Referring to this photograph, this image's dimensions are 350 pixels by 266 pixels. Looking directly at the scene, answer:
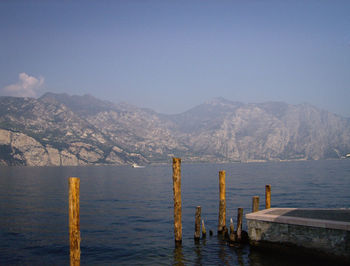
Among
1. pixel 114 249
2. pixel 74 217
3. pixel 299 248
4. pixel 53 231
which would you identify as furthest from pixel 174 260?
pixel 53 231

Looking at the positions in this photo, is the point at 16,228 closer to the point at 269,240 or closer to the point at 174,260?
the point at 174,260

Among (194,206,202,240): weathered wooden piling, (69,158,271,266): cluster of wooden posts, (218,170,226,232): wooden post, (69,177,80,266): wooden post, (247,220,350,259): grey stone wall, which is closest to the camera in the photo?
(69,177,80,266): wooden post

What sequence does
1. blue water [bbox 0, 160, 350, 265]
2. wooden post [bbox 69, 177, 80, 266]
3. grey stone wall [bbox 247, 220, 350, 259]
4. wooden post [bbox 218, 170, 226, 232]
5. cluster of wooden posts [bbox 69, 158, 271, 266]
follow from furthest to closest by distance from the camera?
wooden post [bbox 218, 170, 226, 232]
blue water [bbox 0, 160, 350, 265]
grey stone wall [bbox 247, 220, 350, 259]
cluster of wooden posts [bbox 69, 158, 271, 266]
wooden post [bbox 69, 177, 80, 266]

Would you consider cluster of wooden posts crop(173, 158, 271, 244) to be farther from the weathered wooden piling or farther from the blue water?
the blue water

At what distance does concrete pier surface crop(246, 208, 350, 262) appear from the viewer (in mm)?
16141

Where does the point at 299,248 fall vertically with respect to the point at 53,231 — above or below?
above

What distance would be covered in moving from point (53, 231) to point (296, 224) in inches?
912

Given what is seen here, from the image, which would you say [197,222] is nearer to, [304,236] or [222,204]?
[222,204]

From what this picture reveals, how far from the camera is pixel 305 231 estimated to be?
17422mm

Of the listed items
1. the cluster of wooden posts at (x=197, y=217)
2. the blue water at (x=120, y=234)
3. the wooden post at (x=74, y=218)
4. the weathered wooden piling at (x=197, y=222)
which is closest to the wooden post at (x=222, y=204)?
the cluster of wooden posts at (x=197, y=217)

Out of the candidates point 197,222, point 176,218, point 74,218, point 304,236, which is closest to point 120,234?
point 197,222

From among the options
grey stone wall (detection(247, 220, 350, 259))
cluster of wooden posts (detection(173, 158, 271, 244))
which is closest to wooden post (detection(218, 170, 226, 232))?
cluster of wooden posts (detection(173, 158, 271, 244))

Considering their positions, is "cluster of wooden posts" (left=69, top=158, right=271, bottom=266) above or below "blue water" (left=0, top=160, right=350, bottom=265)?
above

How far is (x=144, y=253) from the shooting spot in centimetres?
2269
